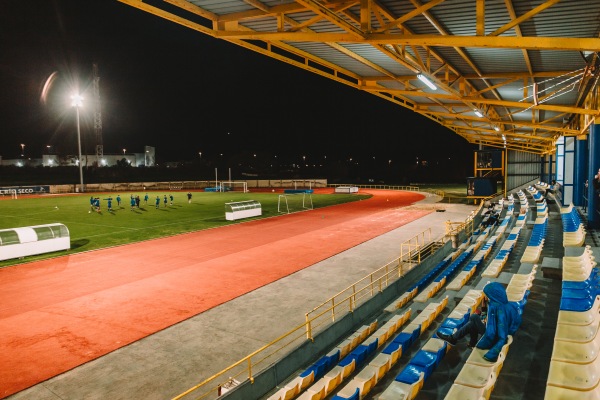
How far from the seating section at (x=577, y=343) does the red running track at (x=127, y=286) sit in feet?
31.1

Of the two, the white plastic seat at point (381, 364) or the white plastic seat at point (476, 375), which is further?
the white plastic seat at point (381, 364)

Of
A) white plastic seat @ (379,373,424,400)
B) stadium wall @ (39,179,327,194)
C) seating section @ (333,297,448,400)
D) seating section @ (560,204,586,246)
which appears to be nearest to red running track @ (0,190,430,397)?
seating section @ (333,297,448,400)

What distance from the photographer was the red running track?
9766 millimetres

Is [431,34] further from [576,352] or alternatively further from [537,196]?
[537,196]

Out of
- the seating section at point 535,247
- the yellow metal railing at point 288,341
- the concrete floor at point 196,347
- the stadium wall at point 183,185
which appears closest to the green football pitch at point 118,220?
the concrete floor at point 196,347

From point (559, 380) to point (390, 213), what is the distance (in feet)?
102

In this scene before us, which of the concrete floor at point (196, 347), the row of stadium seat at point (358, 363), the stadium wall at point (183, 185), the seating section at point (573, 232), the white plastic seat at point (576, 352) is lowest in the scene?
the concrete floor at point (196, 347)

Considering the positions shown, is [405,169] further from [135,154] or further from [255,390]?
[255,390]

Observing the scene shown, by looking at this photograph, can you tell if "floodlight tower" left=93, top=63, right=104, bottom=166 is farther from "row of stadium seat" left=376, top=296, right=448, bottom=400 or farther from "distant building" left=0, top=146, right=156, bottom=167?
"row of stadium seat" left=376, top=296, right=448, bottom=400

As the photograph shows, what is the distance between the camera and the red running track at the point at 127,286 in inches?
384

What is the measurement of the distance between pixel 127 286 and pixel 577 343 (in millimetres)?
14304

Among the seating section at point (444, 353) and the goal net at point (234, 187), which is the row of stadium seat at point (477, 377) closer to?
the seating section at point (444, 353)

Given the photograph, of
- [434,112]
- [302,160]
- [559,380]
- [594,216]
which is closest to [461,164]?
[302,160]

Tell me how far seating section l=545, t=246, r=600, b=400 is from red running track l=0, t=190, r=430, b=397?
31.1 ft
